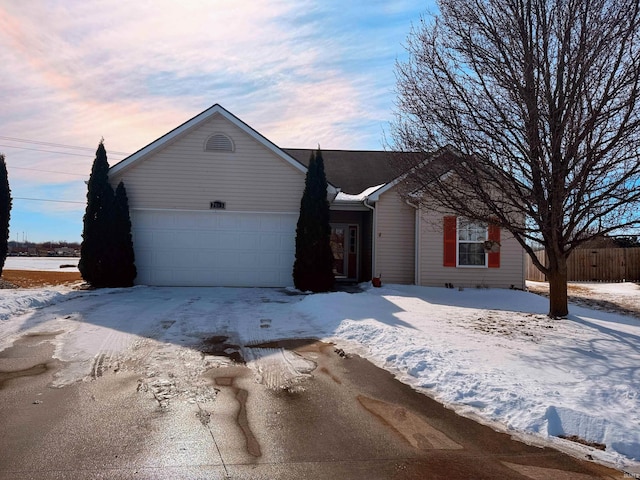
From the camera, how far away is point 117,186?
15383 millimetres

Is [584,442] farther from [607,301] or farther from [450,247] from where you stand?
[450,247]

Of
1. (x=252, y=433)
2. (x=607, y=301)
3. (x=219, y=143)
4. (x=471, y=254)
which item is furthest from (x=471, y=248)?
(x=252, y=433)

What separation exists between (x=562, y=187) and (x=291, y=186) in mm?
8964

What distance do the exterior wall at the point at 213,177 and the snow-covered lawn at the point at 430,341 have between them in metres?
3.30

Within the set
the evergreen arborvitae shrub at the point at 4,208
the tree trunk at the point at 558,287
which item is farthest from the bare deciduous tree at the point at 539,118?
the evergreen arborvitae shrub at the point at 4,208

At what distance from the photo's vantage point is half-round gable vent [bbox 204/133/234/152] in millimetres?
15766

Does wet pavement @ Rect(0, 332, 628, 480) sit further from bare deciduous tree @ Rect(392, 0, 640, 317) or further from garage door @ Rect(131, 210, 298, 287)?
garage door @ Rect(131, 210, 298, 287)

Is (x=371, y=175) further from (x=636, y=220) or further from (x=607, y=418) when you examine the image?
(x=607, y=418)

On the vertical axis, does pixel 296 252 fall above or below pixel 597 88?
below

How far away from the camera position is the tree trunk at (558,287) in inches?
380

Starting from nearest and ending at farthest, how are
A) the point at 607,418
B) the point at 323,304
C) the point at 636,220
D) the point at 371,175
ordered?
the point at 607,418, the point at 636,220, the point at 323,304, the point at 371,175

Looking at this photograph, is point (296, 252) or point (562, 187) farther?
point (296, 252)

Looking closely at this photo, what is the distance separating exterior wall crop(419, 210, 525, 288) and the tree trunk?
19.1 feet

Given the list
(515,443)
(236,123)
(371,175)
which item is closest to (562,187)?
(515,443)
